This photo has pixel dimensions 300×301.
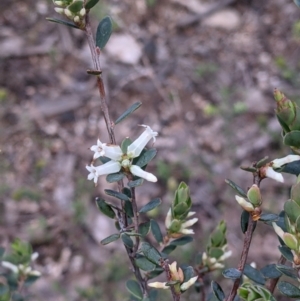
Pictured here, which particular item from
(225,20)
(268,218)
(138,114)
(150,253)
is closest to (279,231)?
(268,218)

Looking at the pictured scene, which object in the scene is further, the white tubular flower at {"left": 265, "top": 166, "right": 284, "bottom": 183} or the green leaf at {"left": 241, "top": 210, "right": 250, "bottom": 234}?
the green leaf at {"left": 241, "top": 210, "right": 250, "bottom": 234}

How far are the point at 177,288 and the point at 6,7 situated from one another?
4.51 m

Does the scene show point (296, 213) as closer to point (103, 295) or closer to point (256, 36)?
point (103, 295)

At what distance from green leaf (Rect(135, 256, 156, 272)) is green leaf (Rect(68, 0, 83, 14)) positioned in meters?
0.59

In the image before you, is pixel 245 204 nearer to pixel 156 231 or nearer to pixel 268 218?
pixel 268 218

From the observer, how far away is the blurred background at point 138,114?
3.42 m

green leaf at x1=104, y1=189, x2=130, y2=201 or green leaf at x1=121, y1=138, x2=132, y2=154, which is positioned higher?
green leaf at x1=121, y1=138, x2=132, y2=154

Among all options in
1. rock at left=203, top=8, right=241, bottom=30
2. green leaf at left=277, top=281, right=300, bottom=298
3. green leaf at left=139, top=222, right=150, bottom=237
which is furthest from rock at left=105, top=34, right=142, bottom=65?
green leaf at left=277, top=281, right=300, bottom=298

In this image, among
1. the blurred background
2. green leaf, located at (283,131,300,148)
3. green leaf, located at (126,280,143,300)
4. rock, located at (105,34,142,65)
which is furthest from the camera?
rock, located at (105,34,142,65)

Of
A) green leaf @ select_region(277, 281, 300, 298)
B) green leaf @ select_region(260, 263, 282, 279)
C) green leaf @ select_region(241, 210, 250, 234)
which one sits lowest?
green leaf @ select_region(260, 263, 282, 279)

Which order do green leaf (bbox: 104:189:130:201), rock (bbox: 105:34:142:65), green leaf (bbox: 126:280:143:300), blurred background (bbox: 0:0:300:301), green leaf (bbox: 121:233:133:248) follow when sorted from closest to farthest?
green leaf (bbox: 104:189:130:201) < green leaf (bbox: 121:233:133:248) < green leaf (bbox: 126:280:143:300) < blurred background (bbox: 0:0:300:301) < rock (bbox: 105:34:142:65)

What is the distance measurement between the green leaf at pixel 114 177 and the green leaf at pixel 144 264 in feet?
0.72

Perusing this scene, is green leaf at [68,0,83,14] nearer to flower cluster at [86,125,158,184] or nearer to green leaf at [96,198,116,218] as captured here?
flower cluster at [86,125,158,184]

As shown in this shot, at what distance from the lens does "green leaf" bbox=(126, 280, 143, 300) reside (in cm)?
125
